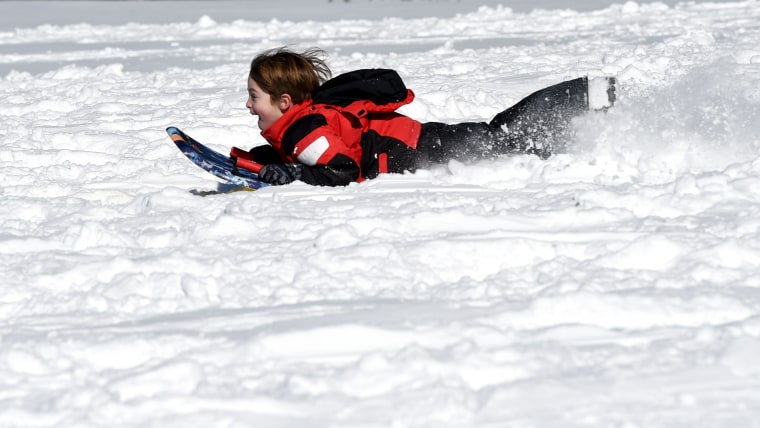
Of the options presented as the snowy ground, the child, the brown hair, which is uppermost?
the brown hair

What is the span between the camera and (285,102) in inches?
167

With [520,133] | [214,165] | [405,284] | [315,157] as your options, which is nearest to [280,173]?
Answer: [315,157]

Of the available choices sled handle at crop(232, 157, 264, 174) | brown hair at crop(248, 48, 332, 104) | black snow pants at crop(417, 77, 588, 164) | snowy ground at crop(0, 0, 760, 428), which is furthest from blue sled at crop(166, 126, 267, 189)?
black snow pants at crop(417, 77, 588, 164)

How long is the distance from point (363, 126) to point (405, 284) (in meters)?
1.46

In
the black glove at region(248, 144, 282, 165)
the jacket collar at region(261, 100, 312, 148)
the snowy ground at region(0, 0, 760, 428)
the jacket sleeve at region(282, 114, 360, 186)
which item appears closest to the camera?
the snowy ground at region(0, 0, 760, 428)

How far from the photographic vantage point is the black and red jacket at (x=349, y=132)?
4039 mm

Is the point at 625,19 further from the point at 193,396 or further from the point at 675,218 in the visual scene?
the point at 193,396

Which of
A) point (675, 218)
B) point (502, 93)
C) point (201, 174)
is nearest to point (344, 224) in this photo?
point (675, 218)

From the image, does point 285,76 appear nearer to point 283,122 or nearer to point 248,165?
point 283,122

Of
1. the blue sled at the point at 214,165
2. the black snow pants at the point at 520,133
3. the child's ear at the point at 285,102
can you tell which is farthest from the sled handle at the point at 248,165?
the black snow pants at the point at 520,133

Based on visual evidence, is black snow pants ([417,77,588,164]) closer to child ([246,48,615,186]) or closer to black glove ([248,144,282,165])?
child ([246,48,615,186])

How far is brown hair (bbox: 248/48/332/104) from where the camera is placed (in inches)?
165

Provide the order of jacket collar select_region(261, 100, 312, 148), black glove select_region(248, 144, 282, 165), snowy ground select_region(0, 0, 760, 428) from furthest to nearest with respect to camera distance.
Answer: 1. black glove select_region(248, 144, 282, 165)
2. jacket collar select_region(261, 100, 312, 148)
3. snowy ground select_region(0, 0, 760, 428)

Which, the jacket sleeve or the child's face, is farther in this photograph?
the child's face
